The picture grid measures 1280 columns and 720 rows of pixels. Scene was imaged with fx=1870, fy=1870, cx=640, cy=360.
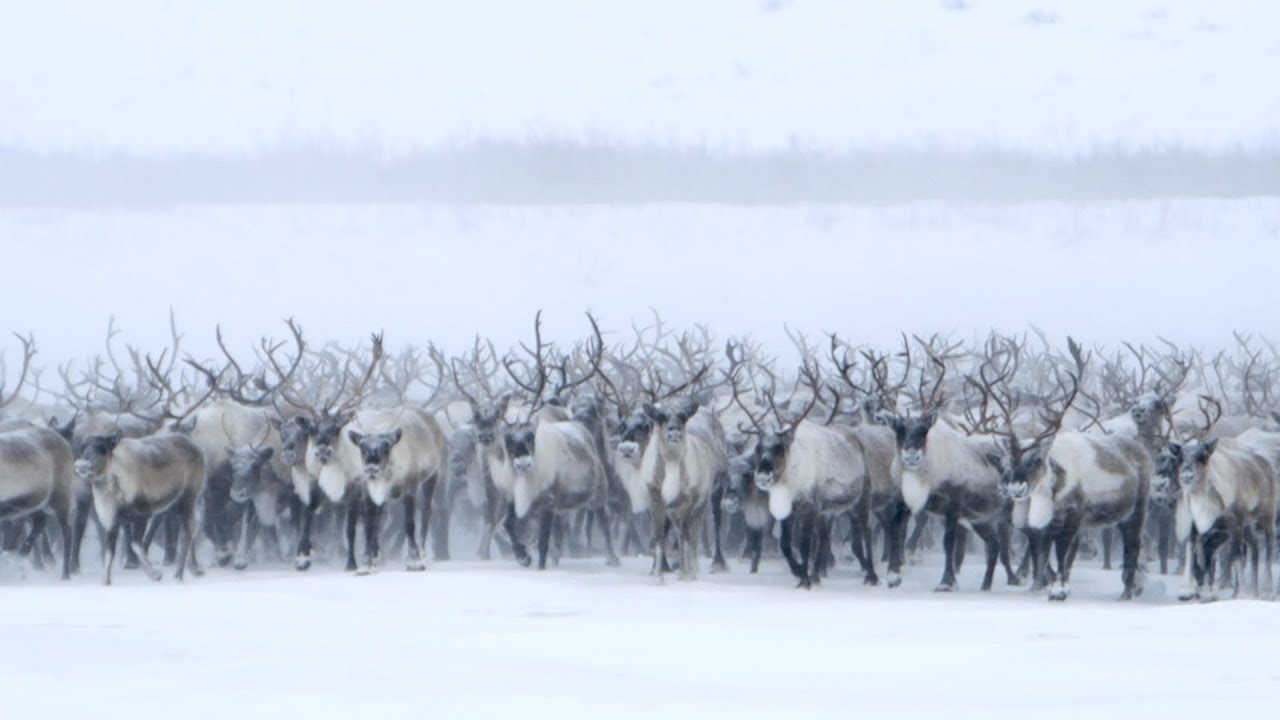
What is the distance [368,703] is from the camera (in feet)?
27.1

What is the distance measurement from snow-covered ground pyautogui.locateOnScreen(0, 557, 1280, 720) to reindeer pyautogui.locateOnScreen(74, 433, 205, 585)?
0.68 metres

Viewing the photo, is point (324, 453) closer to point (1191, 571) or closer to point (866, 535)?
point (866, 535)

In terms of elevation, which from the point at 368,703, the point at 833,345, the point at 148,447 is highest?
the point at 833,345

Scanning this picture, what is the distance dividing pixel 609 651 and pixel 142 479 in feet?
19.1

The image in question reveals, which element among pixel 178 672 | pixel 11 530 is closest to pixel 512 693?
pixel 178 672

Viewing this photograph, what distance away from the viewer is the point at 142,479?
14680 millimetres

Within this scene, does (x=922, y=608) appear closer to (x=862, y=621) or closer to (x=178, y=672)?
(x=862, y=621)

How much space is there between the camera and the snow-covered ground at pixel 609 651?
8305 mm

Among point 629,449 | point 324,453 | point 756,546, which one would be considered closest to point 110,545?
point 324,453

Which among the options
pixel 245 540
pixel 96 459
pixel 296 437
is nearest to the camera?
pixel 96 459

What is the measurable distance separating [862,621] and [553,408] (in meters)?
7.26

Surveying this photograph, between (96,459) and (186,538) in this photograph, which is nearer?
(96,459)

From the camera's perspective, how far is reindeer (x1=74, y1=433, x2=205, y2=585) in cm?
1447

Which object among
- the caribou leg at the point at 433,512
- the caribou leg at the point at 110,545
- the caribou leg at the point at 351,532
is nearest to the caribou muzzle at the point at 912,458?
the caribou leg at the point at 433,512
